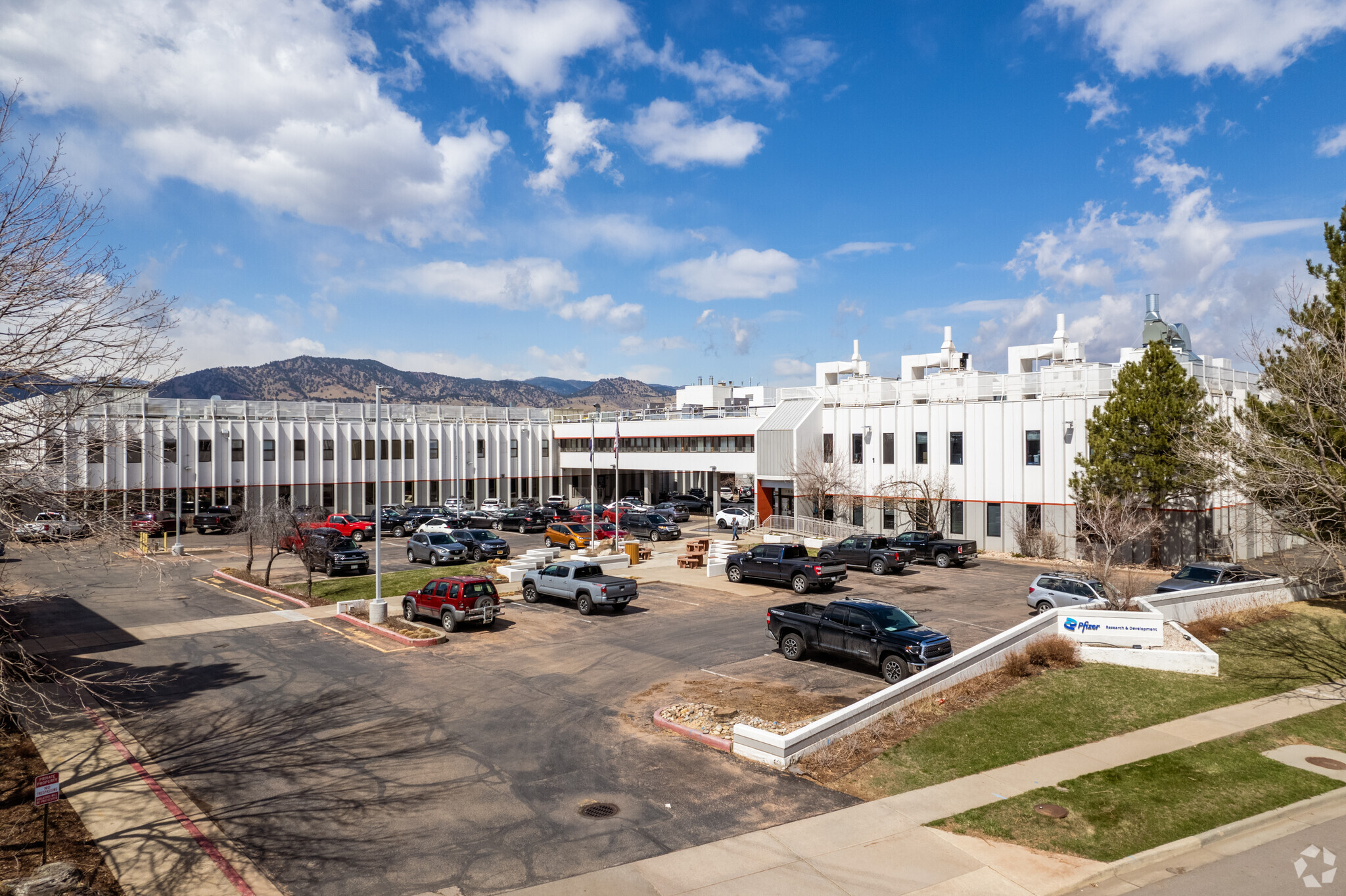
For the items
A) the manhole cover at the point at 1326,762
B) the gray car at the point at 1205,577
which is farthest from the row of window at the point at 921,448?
the manhole cover at the point at 1326,762

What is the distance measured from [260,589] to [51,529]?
25.1 metres

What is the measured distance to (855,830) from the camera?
37.4 feet

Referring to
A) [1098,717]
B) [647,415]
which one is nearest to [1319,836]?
[1098,717]

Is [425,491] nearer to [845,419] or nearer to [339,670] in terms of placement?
[845,419]

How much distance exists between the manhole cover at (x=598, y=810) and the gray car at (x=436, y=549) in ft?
95.8

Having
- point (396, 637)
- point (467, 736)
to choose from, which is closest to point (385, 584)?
point (396, 637)

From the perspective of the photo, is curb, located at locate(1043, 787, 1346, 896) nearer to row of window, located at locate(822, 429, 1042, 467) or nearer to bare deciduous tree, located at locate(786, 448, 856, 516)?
row of window, located at locate(822, 429, 1042, 467)

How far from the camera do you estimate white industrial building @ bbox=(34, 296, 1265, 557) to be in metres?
42.8

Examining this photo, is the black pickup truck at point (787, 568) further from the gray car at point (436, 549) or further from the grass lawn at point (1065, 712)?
the gray car at point (436, 549)

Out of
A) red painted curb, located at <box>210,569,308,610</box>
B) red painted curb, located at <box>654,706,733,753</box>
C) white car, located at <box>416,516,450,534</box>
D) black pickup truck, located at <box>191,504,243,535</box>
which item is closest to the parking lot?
red painted curb, located at <box>654,706,733,753</box>

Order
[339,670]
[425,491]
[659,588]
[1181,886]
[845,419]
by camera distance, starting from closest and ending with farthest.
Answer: [1181,886] → [339,670] → [659,588] → [845,419] → [425,491]

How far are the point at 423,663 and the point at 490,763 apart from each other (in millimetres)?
8463

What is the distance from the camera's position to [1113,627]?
64.6 ft

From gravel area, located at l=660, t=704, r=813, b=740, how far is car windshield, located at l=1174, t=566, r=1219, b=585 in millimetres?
18494
